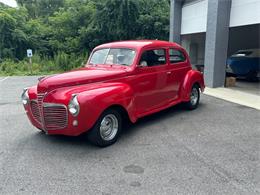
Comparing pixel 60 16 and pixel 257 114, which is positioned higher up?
pixel 60 16

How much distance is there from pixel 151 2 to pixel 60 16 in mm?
9348

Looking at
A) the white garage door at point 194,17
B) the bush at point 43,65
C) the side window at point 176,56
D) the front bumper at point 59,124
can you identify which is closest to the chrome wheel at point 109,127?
the front bumper at point 59,124

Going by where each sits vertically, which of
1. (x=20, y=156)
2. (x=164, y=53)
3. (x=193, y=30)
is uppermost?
(x=193, y=30)

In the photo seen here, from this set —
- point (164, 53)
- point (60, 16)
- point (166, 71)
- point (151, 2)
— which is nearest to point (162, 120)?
point (166, 71)

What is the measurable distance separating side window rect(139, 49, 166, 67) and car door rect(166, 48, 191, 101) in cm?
27

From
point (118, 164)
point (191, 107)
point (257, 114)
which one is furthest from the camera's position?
point (191, 107)

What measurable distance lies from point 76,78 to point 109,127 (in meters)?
1.07

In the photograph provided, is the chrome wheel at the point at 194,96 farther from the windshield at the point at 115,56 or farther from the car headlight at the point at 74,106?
the car headlight at the point at 74,106

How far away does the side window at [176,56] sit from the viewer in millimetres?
6340

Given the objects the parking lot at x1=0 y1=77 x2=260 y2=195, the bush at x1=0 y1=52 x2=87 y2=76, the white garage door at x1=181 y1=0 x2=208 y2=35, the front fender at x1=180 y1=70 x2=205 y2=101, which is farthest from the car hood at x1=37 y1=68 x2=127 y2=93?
the bush at x1=0 y1=52 x2=87 y2=76

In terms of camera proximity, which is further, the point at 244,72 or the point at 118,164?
the point at 244,72

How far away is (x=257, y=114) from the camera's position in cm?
650

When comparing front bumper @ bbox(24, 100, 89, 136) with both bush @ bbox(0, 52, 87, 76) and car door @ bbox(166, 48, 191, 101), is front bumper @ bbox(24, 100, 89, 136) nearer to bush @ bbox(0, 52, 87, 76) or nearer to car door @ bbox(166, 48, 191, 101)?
car door @ bbox(166, 48, 191, 101)

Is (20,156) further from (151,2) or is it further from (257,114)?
(151,2)
